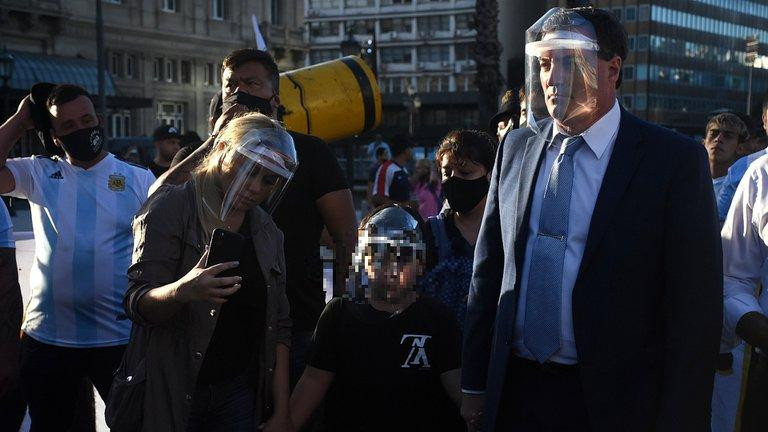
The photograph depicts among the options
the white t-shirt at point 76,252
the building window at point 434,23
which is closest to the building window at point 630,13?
the building window at point 434,23

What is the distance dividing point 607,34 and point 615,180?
44 centimetres

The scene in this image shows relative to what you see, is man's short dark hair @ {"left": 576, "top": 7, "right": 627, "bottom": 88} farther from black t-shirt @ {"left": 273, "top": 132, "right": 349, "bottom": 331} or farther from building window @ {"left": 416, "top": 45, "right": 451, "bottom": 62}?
building window @ {"left": 416, "top": 45, "right": 451, "bottom": 62}

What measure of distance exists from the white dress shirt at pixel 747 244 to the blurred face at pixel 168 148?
6.87 meters

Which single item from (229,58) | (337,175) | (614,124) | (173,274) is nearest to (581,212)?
(614,124)

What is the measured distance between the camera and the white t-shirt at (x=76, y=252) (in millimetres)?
4375

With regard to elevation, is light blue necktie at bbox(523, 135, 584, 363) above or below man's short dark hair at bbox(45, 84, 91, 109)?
below

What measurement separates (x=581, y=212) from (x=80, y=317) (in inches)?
107

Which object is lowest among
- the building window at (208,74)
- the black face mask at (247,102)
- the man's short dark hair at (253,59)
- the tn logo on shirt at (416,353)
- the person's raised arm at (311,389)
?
the person's raised arm at (311,389)

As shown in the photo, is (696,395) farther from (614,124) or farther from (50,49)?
(50,49)

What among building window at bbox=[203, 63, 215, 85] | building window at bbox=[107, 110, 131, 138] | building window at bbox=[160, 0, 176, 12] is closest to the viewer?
building window at bbox=[107, 110, 131, 138]

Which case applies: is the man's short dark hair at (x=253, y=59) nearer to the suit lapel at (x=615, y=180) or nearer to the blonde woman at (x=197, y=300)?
the blonde woman at (x=197, y=300)

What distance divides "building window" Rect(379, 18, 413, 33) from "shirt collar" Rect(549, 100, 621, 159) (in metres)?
107

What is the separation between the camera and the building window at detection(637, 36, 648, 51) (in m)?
102

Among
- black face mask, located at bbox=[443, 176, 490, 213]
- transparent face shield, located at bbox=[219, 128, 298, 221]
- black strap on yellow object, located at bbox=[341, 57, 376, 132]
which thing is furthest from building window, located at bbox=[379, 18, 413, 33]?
transparent face shield, located at bbox=[219, 128, 298, 221]
